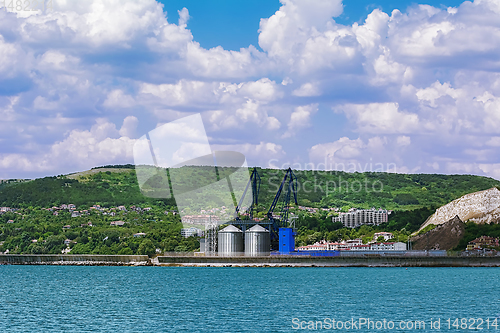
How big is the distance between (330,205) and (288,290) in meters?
146

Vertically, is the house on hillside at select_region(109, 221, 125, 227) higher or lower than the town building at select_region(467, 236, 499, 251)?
higher

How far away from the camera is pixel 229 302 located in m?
46.5

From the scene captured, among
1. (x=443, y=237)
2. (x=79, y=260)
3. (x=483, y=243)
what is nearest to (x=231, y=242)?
(x=79, y=260)

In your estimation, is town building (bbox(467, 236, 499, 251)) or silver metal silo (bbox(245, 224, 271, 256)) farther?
town building (bbox(467, 236, 499, 251))

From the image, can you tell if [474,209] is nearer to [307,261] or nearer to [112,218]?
[307,261]

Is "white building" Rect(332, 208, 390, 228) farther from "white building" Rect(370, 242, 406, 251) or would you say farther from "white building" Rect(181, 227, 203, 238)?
"white building" Rect(181, 227, 203, 238)

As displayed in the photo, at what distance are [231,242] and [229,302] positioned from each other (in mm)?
45935

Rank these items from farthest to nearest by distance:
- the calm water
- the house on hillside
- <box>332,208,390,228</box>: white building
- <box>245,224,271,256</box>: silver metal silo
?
<box>332,208,390,228</box>: white building, the house on hillside, <box>245,224,271,256</box>: silver metal silo, the calm water

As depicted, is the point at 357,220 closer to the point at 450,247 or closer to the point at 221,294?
the point at 450,247

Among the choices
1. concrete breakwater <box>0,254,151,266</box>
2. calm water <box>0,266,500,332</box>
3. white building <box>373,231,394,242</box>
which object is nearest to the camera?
calm water <box>0,266,500,332</box>

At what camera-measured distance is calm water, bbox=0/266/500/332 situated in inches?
1457

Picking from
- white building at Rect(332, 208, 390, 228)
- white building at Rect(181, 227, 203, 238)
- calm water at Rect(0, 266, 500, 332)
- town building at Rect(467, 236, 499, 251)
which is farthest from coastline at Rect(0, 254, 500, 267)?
white building at Rect(332, 208, 390, 228)

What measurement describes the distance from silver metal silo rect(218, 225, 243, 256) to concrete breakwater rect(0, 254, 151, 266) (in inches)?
537

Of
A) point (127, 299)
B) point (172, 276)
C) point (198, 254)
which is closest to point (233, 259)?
point (198, 254)
